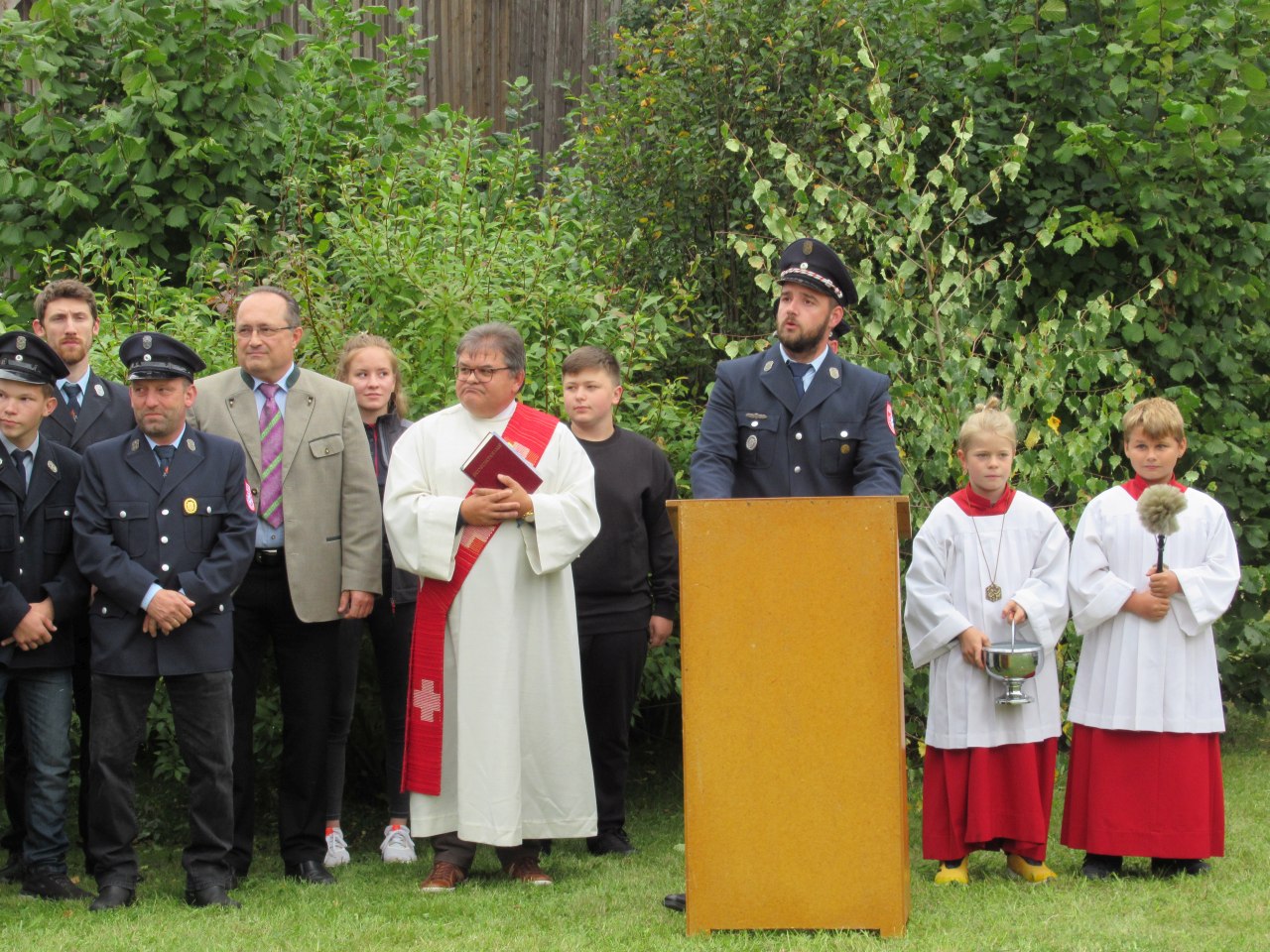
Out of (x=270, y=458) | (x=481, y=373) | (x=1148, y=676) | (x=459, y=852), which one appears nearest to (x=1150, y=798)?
(x=1148, y=676)

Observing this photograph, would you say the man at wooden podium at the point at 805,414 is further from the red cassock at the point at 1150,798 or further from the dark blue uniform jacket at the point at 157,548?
the dark blue uniform jacket at the point at 157,548

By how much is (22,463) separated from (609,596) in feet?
7.73

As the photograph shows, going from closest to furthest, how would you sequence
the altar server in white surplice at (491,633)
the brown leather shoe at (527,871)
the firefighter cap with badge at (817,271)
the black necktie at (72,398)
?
the firefighter cap with badge at (817,271), the altar server in white surplice at (491,633), the brown leather shoe at (527,871), the black necktie at (72,398)

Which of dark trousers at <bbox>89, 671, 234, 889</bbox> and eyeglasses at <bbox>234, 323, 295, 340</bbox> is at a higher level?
eyeglasses at <bbox>234, 323, 295, 340</bbox>

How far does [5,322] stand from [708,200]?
384 centimetres

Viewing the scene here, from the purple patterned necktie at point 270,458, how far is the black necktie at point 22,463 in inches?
33.5

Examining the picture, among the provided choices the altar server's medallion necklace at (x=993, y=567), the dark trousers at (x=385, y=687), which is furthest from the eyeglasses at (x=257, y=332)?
the altar server's medallion necklace at (x=993, y=567)

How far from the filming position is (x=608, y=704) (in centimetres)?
661

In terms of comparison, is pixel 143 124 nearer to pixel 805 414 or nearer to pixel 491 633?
pixel 491 633

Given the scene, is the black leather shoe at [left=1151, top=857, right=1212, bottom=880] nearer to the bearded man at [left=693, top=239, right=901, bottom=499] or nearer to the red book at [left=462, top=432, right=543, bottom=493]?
the bearded man at [left=693, top=239, right=901, bottom=499]

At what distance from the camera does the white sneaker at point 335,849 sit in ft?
20.9

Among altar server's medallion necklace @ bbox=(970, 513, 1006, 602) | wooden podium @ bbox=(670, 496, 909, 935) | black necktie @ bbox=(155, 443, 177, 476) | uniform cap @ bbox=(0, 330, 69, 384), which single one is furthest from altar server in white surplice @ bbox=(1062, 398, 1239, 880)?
uniform cap @ bbox=(0, 330, 69, 384)

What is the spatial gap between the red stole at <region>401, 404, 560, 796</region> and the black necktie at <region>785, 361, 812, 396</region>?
1250 mm

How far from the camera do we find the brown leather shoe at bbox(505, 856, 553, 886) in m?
5.92
